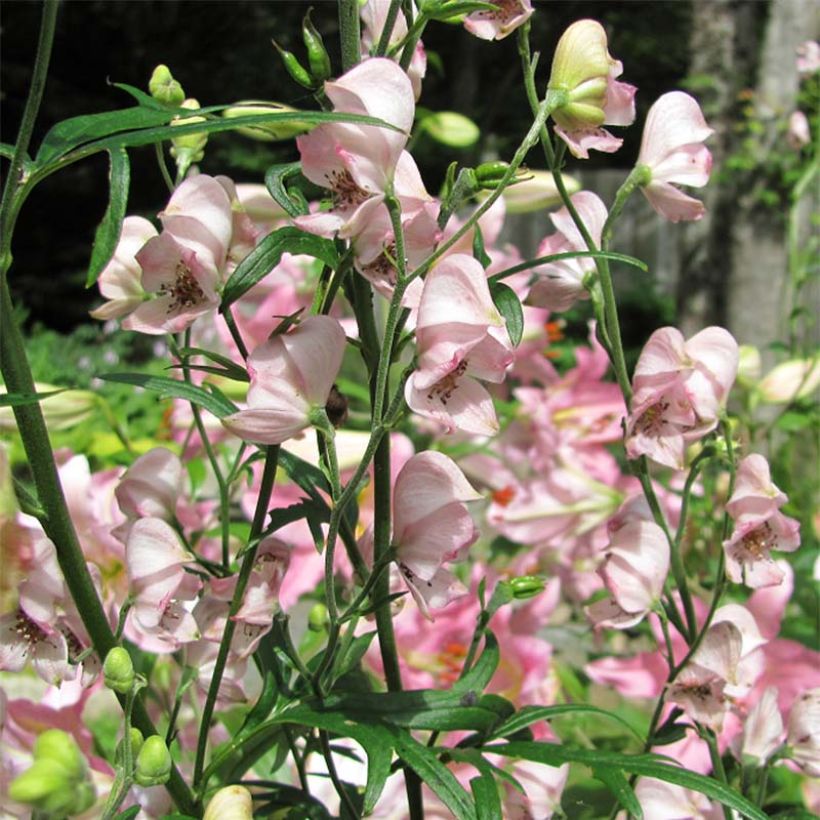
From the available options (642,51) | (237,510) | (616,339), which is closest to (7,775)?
(616,339)

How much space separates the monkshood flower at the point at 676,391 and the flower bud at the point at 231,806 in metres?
0.21

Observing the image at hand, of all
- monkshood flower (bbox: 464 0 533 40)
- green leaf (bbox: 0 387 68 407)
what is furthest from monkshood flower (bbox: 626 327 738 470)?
green leaf (bbox: 0 387 68 407)

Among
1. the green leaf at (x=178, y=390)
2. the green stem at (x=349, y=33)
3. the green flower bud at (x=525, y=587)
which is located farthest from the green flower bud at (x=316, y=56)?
the green flower bud at (x=525, y=587)

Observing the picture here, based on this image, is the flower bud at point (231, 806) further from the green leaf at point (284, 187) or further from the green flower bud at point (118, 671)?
the green leaf at point (284, 187)

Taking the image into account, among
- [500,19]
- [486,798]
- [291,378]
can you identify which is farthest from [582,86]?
[486,798]

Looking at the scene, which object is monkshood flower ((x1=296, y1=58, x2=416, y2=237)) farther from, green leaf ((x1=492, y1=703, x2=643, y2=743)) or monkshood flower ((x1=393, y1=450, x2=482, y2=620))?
green leaf ((x1=492, y1=703, x2=643, y2=743))

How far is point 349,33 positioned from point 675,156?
17 centimetres

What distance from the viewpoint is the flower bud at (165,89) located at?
0.46 m

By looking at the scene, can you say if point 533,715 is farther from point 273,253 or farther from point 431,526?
point 273,253

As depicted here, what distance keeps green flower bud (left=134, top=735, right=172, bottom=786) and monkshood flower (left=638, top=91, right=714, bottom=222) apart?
0.99 feet

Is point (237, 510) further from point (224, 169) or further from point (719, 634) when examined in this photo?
point (224, 169)

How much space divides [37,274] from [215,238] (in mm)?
6118

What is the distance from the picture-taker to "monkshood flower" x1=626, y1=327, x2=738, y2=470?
47 cm

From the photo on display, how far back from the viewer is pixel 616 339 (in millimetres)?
477
